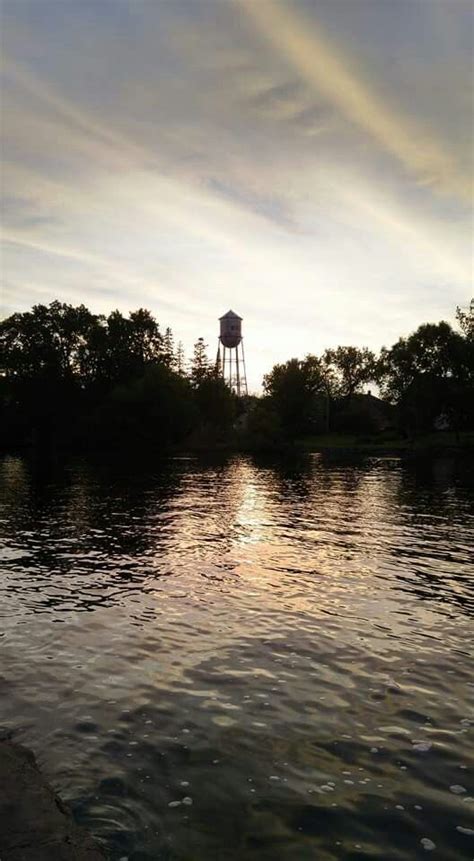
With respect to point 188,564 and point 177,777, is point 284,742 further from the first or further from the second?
point 188,564

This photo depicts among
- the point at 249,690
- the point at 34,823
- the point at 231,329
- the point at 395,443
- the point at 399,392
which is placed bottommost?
the point at 249,690

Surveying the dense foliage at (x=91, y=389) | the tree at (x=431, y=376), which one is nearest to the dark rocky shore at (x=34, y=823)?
the dense foliage at (x=91, y=389)

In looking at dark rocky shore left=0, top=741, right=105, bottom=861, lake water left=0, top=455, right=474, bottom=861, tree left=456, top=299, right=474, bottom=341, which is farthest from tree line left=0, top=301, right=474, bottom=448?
dark rocky shore left=0, top=741, right=105, bottom=861

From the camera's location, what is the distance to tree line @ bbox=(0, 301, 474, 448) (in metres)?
120

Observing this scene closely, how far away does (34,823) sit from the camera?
695 cm

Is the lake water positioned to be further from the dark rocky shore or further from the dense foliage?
the dense foliage

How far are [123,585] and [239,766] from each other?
445 inches

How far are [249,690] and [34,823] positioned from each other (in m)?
5.66

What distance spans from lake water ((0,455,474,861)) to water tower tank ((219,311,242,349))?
14191 centimetres

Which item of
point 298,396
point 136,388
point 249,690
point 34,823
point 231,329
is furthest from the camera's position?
point 231,329

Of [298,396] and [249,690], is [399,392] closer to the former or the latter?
[298,396]

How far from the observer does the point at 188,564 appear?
2305 cm

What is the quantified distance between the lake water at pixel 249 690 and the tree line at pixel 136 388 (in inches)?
3674

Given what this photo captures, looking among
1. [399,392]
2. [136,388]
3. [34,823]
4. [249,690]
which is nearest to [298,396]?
[399,392]
